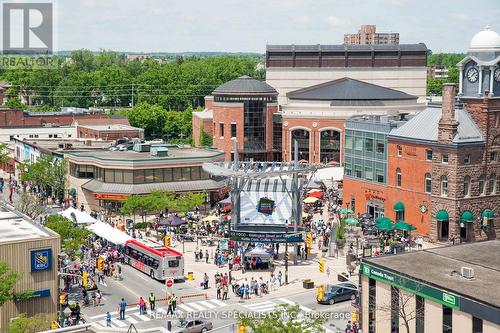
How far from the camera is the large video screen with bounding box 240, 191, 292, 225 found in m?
63.3

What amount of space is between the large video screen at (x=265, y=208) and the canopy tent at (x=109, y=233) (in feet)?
29.5

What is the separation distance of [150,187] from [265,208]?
20.6 meters

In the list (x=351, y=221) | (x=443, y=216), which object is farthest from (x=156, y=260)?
(x=443, y=216)

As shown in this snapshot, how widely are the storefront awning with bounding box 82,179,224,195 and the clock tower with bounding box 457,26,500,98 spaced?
2688cm

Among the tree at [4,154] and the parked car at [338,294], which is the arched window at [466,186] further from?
the tree at [4,154]

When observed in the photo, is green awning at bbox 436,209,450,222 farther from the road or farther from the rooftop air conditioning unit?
the rooftop air conditioning unit

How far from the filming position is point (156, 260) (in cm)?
5606

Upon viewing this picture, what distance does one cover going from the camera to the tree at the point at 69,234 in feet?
178

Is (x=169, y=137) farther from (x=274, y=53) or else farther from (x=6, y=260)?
(x=6, y=260)

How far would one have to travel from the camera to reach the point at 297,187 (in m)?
61.9

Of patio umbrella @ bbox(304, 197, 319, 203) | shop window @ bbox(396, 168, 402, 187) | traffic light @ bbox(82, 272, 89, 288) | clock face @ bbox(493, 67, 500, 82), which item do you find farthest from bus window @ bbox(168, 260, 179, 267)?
clock face @ bbox(493, 67, 500, 82)

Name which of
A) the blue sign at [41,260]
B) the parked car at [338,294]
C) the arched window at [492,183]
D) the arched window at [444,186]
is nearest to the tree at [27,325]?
the blue sign at [41,260]

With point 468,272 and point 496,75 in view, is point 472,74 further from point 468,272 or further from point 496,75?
point 468,272

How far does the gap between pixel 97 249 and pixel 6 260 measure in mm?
21727
